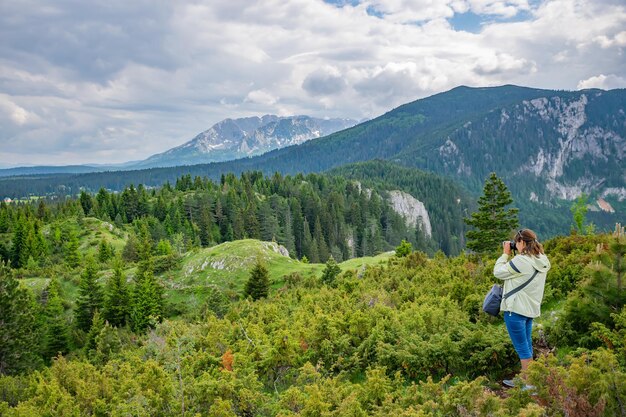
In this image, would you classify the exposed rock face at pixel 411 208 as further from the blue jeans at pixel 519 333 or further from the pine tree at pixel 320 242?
the blue jeans at pixel 519 333

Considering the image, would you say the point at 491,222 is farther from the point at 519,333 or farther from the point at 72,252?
the point at 72,252

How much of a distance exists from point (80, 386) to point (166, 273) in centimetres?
3793

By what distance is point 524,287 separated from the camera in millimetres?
8500

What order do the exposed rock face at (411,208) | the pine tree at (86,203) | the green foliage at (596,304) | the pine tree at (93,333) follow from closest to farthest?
the green foliage at (596,304)
the pine tree at (93,333)
the pine tree at (86,203)
the exposed rock face at (411,208)

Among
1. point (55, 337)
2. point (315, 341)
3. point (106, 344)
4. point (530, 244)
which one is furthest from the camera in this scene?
point (55, 337)

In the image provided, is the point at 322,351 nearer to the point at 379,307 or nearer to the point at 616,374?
the point at 379,307

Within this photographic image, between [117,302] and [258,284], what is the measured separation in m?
15.5

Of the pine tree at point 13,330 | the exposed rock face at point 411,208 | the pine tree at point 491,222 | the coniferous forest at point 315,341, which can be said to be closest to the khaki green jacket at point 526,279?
the coniferous forest at point 315,341

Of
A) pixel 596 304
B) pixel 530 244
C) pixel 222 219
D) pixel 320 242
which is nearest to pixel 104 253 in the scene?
pixel 222 219

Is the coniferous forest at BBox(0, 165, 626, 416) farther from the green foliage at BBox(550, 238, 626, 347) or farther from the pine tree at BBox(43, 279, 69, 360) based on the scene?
the pine tree at BBox(43, 279, 69, 360)

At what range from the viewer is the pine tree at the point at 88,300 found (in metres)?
40.6

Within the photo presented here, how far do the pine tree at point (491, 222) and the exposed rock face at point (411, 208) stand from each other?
140 m

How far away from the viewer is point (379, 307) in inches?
573

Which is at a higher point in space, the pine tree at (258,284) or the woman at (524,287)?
the woman at (524,287)
